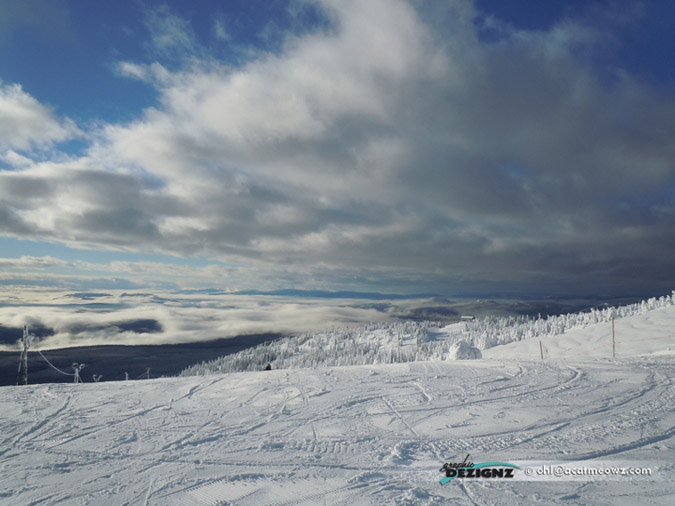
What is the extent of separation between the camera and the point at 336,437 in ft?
30.7

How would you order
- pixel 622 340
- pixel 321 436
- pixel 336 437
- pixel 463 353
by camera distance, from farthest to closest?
pixel 622 340
pixel 463 353
pixel 321 436
pixel 336 437

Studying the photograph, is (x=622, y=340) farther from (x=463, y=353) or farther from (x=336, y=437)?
(x=336, y=437)

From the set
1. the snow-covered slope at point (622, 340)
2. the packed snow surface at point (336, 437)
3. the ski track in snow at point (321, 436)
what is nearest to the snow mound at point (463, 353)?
the snow-covered slope at point (622, 340)

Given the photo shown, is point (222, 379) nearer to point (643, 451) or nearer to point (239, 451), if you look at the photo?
point (239, 451)

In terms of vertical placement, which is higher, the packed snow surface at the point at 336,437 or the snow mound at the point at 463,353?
the packed snow surface at the point at 336,437

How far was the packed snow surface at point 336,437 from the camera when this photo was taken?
21.7ft

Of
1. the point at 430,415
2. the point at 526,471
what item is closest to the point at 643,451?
the point at 526,471

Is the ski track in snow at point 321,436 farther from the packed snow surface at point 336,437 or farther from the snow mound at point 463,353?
the snow mound at point 463,353

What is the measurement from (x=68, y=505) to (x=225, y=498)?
293 centimetres

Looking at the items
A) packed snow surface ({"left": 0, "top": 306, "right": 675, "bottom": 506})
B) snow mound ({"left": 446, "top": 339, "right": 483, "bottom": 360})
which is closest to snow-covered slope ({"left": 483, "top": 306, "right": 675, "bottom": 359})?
snow mound ({"left": 446, "top": 339, "right": 483, "bottom": 360})

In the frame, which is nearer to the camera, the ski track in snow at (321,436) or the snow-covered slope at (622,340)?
the ski track in snow at (321,436)

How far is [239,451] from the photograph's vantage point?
859 centimetres

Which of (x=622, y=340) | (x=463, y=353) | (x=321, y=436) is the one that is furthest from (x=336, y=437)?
(x=622, y=340)

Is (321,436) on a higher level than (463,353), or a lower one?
higher
